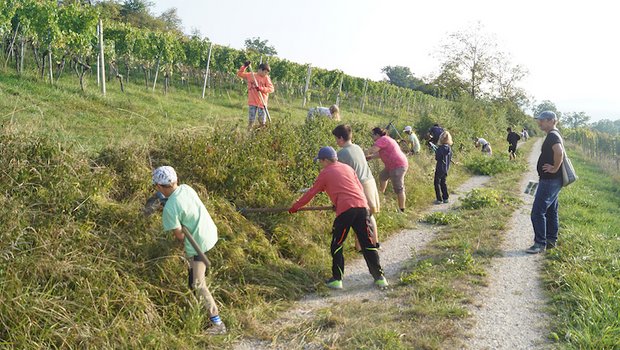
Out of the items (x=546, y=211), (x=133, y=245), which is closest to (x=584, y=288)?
(x=546, y=211)

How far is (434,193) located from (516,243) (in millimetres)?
4462

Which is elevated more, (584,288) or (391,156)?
(391,156)

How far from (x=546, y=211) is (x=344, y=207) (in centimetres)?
348

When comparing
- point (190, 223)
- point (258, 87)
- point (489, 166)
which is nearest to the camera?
point (190, 223)

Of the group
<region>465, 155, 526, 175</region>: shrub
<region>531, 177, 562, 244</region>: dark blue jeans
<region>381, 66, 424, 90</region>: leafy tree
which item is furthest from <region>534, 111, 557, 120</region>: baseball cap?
<region>381, 66, 424, 90</region>: leafy tree

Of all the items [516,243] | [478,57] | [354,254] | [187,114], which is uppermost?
[478,57]

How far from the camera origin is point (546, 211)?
6.88m

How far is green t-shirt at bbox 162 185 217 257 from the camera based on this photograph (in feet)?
13.6

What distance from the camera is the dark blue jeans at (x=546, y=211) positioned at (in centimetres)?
669

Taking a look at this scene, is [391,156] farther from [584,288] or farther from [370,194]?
[584,288]

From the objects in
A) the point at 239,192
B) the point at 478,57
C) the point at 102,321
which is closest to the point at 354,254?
the point at 239,192

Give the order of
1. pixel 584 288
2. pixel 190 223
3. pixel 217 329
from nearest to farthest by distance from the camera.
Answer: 1. pixel 190 223
2. pixel 217 329
3. pixel 584 288

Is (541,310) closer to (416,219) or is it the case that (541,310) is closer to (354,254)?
(354,254)

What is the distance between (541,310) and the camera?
4.91 metres
